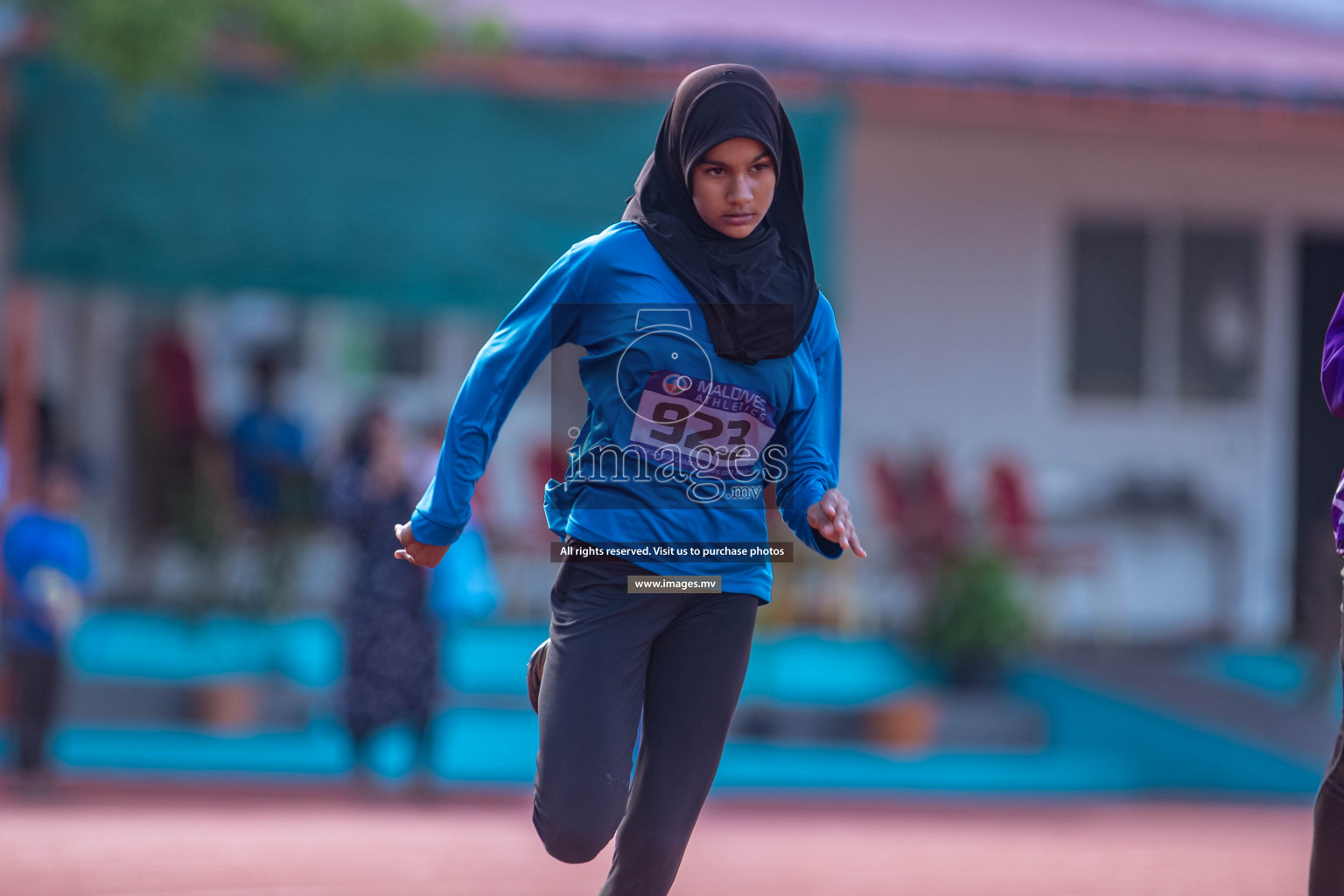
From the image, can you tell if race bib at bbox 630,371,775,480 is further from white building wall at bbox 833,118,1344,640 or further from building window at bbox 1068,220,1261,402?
building window at bbox 1068,220,1261,402

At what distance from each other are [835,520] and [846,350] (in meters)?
8.06

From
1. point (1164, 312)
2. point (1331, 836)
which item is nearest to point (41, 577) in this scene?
point (1331, 836)

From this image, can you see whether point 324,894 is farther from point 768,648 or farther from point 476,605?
point 768,648

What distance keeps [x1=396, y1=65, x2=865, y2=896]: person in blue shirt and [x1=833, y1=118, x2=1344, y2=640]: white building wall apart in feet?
25.5

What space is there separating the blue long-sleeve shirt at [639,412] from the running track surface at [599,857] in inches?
116

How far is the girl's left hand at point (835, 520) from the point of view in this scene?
2949mm

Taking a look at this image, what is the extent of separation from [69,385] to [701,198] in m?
8.71

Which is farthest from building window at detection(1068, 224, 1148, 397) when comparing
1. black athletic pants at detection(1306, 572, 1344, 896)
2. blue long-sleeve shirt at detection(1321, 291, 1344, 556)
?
black athletic pants at detection(1306, 572, 1344, 896)

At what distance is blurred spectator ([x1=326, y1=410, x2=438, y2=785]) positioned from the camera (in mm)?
7742

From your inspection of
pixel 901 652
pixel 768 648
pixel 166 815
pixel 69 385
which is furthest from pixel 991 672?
pixel 69 385

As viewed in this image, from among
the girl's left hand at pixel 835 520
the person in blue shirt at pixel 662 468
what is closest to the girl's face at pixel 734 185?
the person in blue shirt at pixel 662 468

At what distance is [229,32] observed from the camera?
318 inches

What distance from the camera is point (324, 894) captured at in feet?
17.9

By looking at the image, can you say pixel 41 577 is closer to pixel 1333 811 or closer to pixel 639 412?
pixel 639 412
